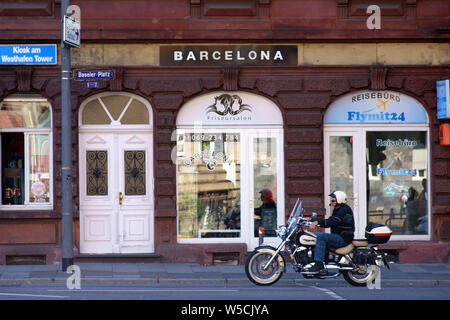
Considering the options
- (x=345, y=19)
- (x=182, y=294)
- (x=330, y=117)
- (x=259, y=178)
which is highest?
(x=345, y=19)

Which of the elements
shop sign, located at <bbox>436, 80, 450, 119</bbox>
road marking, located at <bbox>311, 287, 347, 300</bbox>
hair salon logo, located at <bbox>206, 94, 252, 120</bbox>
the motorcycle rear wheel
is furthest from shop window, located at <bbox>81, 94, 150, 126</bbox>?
shop sign, located at <bbox>436, 80, 450, 119</bbox>

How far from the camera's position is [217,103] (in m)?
18.4

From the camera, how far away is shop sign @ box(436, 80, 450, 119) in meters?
18.0

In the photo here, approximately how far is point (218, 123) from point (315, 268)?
4947mm

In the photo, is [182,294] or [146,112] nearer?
[182,294]

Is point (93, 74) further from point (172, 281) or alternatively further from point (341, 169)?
point (341, 169)

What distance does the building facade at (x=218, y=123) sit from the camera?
18.1 metres

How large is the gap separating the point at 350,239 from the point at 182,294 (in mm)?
3148

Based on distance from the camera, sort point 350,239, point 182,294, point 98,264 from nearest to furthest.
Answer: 1. point 182,294
2. point 350,239
3. point 98,264

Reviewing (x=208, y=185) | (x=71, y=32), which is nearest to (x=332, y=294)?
(x=208, y=185)

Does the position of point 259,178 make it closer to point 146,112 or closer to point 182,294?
point 146,112

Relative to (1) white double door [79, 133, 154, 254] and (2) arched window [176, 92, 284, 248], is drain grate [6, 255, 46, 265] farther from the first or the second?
(2) arched window [176, 92, 284, 248]

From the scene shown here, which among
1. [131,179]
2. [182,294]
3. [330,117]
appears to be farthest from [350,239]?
[131,179]

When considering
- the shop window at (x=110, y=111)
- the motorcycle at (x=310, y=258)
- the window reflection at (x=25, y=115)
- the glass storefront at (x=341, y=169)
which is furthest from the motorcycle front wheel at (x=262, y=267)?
the window reflection at (x=25, y=115)
